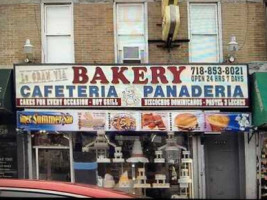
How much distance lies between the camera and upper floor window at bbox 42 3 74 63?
42.7 feet

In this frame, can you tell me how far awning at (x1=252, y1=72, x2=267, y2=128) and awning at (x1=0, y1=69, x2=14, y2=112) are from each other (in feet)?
19.8

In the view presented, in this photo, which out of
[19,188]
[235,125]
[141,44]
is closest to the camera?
[19,188]

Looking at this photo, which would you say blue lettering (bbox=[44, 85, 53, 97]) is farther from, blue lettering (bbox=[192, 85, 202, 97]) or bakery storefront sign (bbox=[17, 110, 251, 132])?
blue lettering (bbox=[192, 85, 202, 97])

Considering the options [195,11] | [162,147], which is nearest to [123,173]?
[162,147]

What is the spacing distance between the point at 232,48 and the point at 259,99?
153 cm

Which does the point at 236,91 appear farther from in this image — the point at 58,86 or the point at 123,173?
the point at 58,86

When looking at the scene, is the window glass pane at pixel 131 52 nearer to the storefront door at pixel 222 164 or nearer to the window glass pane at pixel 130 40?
the window glass pane at pixel 130 40

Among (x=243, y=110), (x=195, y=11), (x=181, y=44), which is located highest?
(x=195, y=11)

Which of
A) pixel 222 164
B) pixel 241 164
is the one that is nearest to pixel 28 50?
pixel 222 164

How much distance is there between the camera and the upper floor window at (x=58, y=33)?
13008 millimetres

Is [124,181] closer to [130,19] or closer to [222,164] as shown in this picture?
[222,164]

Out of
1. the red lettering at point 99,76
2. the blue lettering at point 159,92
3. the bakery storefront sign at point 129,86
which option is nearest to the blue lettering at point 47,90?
the bakery storefront sign at point 129,86

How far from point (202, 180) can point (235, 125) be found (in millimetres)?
1656

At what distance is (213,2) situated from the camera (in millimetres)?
13234
